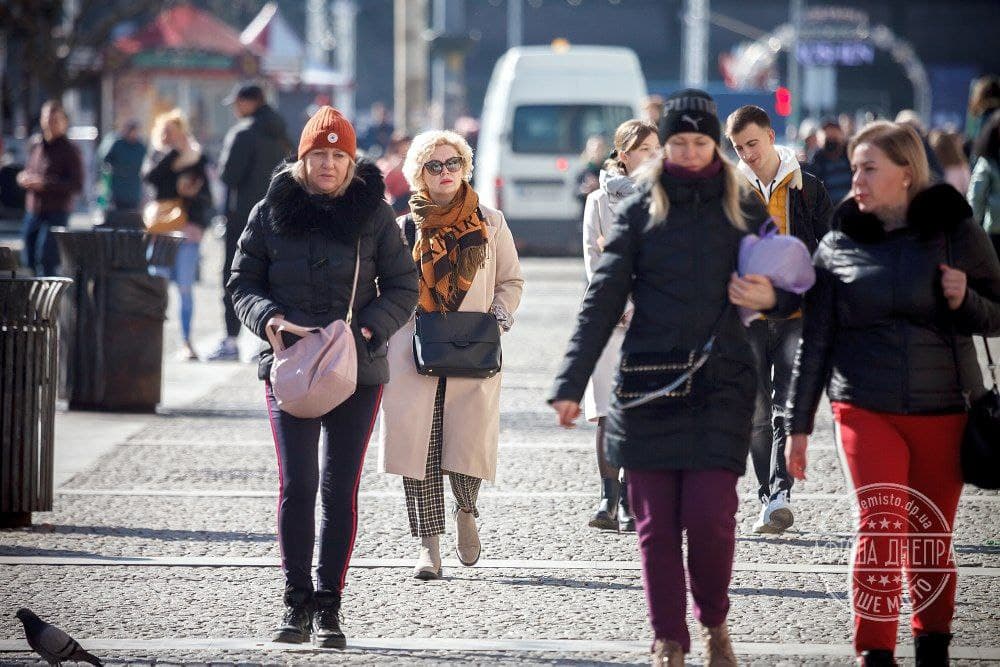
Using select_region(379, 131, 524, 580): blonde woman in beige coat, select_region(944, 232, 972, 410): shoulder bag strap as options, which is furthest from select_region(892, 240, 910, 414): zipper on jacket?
select_region(379, 131, 524, 580): blonde woman in beige coat

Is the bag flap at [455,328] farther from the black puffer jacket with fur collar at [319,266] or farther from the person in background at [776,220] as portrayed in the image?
the person in background at [776,220]

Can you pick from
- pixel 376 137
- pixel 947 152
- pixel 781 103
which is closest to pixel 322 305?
pixel 947 152

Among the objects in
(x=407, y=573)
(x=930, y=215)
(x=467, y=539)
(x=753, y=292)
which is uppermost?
(x=930, y=215)

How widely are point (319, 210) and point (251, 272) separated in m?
0.31

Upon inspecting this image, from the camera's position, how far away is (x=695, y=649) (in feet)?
17.9

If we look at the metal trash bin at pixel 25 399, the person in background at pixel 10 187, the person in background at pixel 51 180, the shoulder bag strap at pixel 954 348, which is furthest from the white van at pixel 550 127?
the shoulder bag strap at pixel 954 348

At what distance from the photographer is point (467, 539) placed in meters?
6.57

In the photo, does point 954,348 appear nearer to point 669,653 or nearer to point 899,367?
point 899,367

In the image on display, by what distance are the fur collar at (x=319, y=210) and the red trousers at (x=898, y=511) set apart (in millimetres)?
1695

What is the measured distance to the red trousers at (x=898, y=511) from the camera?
4.85 meters

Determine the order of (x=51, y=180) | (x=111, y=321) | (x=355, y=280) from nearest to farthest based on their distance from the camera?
1. (x=355, y=280)
2. (x=111, y=321)
3. (x=51, y=180)

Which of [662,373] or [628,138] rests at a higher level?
[628,138]

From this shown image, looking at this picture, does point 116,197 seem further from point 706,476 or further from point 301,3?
point 301,3

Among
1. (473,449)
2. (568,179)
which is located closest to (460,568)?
(473,449)
